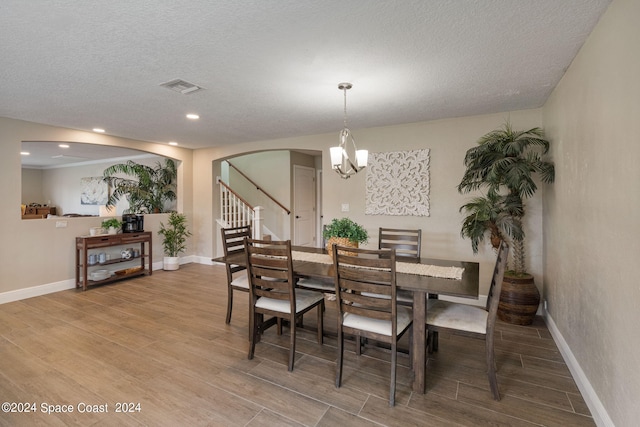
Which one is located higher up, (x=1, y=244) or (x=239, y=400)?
(x=1, y=244)

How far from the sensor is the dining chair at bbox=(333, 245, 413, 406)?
6.43 ft

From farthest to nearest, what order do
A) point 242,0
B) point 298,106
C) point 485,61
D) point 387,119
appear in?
point 387,119 < point 298,106 < point 485,61 < point 242,0

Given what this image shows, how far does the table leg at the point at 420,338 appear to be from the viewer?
6.97 feet

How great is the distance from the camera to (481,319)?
7.13 ft

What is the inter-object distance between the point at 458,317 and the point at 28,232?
5.43 meters

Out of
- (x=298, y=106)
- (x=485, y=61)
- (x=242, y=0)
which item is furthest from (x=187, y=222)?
(x=485, y=61)

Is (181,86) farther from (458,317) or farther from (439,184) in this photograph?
(439,184)

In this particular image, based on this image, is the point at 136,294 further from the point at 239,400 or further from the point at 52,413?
the point at 239,400

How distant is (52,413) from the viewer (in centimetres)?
193

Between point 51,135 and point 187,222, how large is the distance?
2.63 metres

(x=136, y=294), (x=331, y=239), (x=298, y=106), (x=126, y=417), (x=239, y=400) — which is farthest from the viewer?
(x=136, y=294)

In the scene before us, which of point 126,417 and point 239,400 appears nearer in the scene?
point 126,417

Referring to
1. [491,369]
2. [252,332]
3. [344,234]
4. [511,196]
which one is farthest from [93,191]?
[491,369]

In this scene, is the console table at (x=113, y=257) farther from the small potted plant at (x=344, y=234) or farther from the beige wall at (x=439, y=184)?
the small potted plant at (x=344, y=234)
